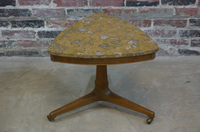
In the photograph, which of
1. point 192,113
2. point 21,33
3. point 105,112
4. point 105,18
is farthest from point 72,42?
point 21,33

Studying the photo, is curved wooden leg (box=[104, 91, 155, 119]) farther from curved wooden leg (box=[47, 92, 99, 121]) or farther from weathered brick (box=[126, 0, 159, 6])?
weathered brick (box=[126, 0, 159, 6])

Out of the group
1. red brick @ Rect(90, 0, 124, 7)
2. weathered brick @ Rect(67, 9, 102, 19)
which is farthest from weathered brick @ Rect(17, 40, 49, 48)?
red brick @ Rect(90, 0, 124, 7)

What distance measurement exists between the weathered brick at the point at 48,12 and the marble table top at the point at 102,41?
62cm

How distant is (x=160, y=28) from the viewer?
1804 millimetres

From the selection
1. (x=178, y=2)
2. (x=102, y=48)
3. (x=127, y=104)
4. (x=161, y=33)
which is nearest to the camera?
(x=102, y=48)

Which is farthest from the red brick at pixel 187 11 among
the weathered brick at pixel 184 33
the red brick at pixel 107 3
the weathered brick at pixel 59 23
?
the weathered brick at pixel 59 23

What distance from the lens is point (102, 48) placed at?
Answer: 924 mm

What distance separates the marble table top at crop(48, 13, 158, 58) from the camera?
89 centimetres

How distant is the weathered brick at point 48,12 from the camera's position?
1.76 meters

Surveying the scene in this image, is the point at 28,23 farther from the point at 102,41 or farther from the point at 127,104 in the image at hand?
the point at 127,104

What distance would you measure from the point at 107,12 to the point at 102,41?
0.84 metres

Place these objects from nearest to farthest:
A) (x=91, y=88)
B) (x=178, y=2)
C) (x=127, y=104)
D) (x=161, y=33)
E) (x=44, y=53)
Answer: (x=127, y=104) < (x=91, y=88) < (x=178, y=2) < (x=161, y=33) < (x=44, y=53)

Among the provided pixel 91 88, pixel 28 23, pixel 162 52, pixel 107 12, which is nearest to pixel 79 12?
pixel 107 12

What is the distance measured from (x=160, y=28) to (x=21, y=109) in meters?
1.33
